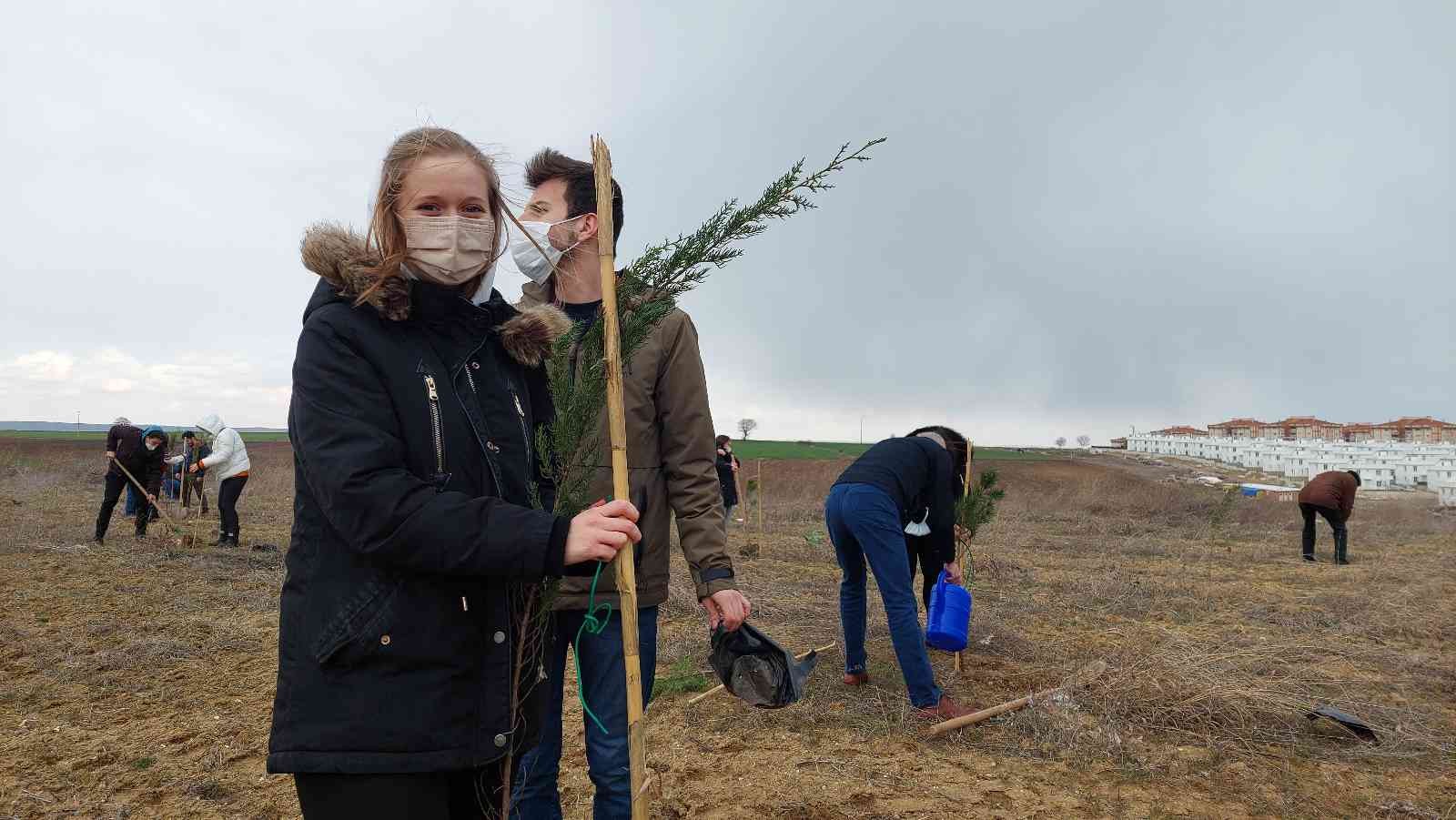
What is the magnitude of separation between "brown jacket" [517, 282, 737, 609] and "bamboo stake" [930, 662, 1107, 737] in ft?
7.83

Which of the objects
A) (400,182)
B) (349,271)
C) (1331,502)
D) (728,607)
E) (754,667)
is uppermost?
(400,182)

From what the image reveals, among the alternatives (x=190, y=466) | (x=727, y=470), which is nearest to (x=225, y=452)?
(x=190, y=466)

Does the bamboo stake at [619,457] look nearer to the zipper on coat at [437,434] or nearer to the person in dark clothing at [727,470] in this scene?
the zipper on coat at [437,434]

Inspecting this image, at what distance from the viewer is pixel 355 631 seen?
4.10ft

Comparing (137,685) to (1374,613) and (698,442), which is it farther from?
(1374,613)

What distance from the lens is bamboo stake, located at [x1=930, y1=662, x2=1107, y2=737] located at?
394cm

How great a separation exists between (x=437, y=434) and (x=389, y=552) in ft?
0.76

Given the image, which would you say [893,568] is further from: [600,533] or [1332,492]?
[1332,492]

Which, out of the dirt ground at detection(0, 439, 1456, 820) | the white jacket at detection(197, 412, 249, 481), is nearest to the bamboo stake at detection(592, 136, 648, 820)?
the dirt ground at detection(0, 439, 1456, 820)

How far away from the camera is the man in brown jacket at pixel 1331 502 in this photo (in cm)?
1062

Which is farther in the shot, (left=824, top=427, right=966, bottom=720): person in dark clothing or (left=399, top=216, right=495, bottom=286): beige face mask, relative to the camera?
(left=824, top=427, right=966, bottom=720): person in dark clothing

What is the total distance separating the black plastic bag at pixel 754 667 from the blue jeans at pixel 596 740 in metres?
0.34

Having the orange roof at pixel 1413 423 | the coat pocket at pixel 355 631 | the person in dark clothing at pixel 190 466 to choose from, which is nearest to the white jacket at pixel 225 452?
the person in dark clothing at pixel 190 466

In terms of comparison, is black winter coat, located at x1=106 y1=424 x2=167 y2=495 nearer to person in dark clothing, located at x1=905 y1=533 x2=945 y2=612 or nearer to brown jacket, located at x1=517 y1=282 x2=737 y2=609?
person in dark clothing, located at x1=905 y1=533 x2=945 y2=612
